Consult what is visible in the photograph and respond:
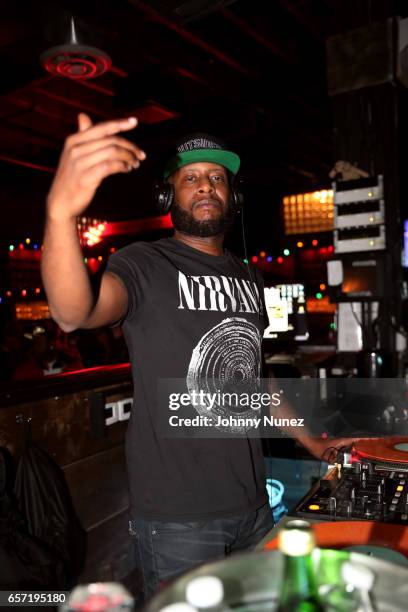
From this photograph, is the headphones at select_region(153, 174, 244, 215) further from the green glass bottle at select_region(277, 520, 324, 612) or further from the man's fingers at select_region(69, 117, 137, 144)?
the green glass bottle at select_region(277, 520, 324, 612)

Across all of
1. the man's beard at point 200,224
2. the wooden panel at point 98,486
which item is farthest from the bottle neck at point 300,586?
the wooden panel at point 98,486

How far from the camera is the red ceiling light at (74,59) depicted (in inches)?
108

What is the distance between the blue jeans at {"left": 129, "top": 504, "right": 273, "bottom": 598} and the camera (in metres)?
1.23

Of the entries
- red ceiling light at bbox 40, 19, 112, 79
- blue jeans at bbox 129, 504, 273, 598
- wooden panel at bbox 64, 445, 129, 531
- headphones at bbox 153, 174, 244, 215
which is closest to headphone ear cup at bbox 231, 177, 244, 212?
headphones at bbox 153, 174, 244, 215

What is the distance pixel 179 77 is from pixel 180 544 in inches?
150

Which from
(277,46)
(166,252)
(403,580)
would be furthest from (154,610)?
(277,46)

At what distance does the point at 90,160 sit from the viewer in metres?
0.79

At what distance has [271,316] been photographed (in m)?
3.57

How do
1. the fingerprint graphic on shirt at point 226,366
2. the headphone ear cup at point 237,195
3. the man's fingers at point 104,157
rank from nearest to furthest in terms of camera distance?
the man's fingers at point 104,157
the fingerprint graphic on shirt at point 226,366
the headphone ear cup at point 237,195

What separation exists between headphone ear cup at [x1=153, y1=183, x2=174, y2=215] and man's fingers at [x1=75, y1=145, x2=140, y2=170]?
0.74 meters

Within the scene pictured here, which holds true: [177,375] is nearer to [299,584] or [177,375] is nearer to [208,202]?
[208,202]

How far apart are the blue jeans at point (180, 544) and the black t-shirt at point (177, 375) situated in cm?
3

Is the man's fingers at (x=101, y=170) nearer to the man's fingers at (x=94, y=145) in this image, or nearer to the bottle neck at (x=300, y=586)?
the man's fingers at (x=94, y=145)

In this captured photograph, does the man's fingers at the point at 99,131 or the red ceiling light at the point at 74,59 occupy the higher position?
the red ceiling light at the point at 74,59
